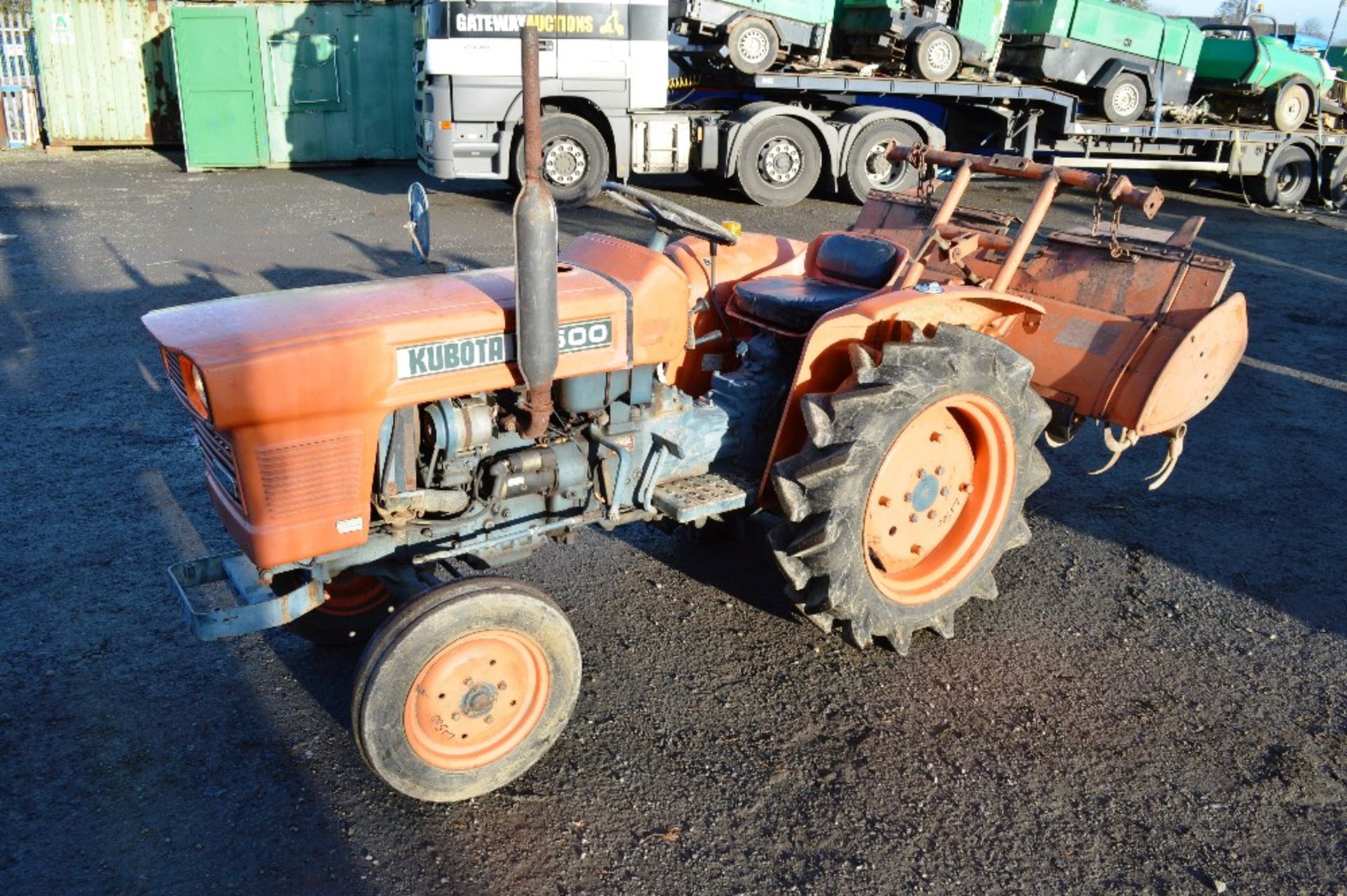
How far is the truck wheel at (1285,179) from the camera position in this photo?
15.0m

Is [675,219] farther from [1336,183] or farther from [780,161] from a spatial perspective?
[1336,183]

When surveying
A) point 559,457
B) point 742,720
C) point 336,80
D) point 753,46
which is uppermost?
point 753,46

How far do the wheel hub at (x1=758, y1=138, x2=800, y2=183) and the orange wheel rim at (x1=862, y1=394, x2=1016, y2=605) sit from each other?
9.48 metres

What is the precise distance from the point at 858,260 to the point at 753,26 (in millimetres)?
9145

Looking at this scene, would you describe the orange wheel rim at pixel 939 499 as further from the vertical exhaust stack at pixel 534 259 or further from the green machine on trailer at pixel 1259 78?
the green machine on trailer at pixel 1259 78

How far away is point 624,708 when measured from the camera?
355 centimetres

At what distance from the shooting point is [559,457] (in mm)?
3410

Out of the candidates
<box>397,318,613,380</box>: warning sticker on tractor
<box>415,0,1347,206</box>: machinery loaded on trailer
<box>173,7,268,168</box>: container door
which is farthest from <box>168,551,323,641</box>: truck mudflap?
<box>173,7,268,168</box>: container door

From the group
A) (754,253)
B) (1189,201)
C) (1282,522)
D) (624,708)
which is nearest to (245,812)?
(624,708)

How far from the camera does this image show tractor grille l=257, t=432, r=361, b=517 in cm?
288

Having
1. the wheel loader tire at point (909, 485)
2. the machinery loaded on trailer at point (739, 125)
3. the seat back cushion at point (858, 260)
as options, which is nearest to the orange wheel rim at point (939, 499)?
the wheel loader tire at point (909, 485)

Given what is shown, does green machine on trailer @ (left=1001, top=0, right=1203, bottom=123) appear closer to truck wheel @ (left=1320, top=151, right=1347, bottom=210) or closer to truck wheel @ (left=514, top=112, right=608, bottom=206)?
truck wheel @ (left=1320, top=151, right=1347, bottom=210)

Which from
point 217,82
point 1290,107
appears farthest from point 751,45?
point 1290,107

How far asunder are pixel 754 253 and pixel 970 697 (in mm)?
1982
